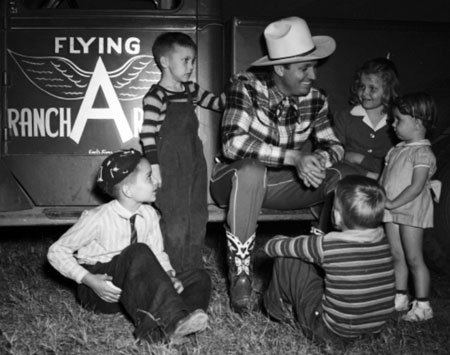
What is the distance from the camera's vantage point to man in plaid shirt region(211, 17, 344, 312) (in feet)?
11.6

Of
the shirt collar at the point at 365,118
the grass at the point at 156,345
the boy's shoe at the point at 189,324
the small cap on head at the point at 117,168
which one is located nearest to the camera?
the boy's shoe at the point at 189,324

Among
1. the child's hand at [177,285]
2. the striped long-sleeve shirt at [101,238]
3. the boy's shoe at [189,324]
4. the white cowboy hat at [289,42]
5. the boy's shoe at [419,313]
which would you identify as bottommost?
the boy's shoe at [419,313]

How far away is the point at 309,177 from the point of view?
11.7ft

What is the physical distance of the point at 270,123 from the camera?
151 inches

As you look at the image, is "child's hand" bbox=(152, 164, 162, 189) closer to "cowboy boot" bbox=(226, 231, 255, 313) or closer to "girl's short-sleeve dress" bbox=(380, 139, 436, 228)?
"cowboy boot" bbox=(226, 231, 255, 313)

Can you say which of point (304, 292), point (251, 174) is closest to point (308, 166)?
point (251, 174)

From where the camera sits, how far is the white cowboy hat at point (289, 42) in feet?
12.1

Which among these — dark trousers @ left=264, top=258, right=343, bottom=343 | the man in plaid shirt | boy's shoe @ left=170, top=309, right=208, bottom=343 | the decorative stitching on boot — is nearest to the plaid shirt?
the man in plaid shirt

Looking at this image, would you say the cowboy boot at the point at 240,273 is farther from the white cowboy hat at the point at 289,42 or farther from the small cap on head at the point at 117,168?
the white cowboy hat at the point at 289,42

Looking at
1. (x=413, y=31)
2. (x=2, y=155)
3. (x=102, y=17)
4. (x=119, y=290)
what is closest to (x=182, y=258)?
(x=119, y=290)

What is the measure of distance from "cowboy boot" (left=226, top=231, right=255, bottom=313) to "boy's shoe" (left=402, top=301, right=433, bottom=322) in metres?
0.83

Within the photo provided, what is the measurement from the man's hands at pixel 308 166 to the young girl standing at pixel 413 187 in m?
0.40

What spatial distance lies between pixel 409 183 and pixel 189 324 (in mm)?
1457

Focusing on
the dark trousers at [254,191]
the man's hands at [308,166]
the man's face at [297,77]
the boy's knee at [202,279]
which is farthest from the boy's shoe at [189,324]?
the man's face at [297,77]
